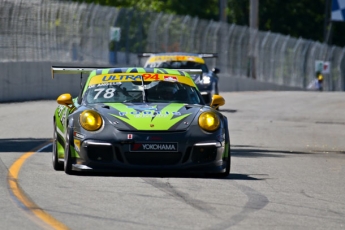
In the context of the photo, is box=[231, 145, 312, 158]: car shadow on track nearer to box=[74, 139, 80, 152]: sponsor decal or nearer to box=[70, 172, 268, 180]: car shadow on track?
box=[70, 172, 268, 180]: car shadow on track

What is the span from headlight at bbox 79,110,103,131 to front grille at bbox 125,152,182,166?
0.43 metres

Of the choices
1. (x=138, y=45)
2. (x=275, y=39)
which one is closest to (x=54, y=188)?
(x=138, y=45)

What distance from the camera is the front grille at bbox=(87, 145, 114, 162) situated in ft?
34.1

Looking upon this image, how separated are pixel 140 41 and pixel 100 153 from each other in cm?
2935

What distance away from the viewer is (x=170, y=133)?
1045 cm

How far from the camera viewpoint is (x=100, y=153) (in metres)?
10.5

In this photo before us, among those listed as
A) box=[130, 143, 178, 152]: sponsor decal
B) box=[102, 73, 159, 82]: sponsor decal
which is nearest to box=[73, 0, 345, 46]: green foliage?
box=[102, 73, 159, 82]: sponsor decal

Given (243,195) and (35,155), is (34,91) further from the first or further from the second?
(243,195)

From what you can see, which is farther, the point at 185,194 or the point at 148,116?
the point at 148,116

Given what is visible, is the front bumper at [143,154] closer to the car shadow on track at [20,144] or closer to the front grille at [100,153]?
the front grille at [100,153]

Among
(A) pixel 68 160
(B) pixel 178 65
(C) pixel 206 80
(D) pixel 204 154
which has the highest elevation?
(D) pixel 204 154

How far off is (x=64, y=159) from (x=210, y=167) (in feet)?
5.13

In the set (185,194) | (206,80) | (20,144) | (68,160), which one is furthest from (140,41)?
(185,194)

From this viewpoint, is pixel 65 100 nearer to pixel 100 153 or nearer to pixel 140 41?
pixel 100 153
